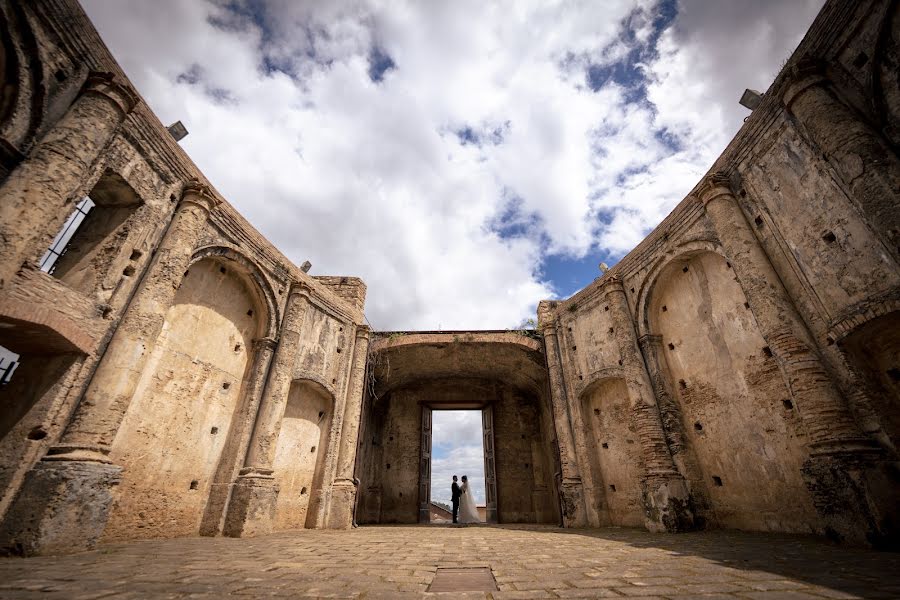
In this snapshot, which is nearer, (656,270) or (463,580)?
(463,580)

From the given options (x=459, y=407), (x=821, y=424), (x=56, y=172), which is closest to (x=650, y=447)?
(x=821, y=424)

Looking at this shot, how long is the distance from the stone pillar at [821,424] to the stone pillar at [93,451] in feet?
33.2

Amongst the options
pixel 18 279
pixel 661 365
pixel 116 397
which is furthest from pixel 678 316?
pixel 18 279

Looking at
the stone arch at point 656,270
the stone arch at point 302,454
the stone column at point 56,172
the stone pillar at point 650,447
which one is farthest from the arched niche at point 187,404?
the stone arch at point 656,270

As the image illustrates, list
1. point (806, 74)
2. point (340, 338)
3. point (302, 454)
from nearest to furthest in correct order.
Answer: point (806, 74)
point (302, 454)
point (340, 338)

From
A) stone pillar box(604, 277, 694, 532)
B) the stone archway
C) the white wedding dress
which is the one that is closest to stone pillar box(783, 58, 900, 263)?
stone pillar box(604, 277, 694, 532)

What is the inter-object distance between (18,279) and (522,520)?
15426mm

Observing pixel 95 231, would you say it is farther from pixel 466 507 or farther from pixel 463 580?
pixel 466 507

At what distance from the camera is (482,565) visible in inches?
159

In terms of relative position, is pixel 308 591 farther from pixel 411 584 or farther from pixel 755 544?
pixel 755 544

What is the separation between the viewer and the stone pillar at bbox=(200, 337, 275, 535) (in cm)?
788

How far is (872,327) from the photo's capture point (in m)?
5.64

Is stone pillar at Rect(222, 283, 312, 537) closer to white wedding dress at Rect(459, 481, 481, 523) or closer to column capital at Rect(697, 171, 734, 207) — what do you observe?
column capital at Rect(697, 171, 734, 207)

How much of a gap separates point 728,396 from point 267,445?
10.3m
